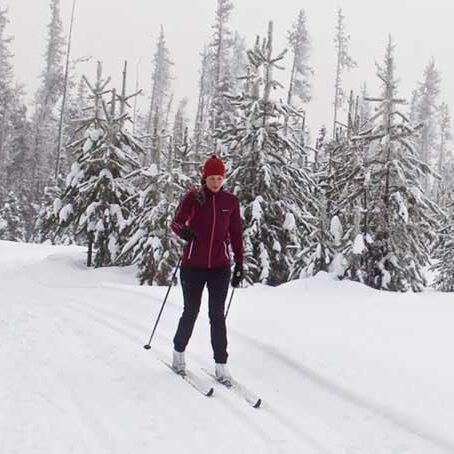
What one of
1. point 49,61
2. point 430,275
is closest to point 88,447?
point 430,275

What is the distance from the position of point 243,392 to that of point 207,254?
1.47 metres

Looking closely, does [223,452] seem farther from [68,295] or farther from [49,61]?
[49,61]

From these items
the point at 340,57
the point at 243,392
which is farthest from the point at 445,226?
the point at 340,57

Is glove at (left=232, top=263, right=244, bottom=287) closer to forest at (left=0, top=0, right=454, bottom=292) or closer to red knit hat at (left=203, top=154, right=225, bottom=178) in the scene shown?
red knit hat at (left=203, top=154, right=225, bottom=178)

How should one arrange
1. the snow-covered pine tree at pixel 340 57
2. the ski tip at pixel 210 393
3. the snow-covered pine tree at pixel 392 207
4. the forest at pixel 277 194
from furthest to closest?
the snow-covered pine tree at pixel 340 57 → the forest at pixel 277 194 → the snow-covered pine tree at pixel 392 207 → the ski tip at pixel 210 393

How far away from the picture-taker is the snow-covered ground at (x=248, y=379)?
4.32 meters

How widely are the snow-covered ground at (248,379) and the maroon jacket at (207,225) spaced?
1.31 meters

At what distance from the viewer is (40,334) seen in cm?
730

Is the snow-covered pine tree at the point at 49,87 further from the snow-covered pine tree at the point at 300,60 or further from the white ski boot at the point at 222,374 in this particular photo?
the white ski boot at the point at 222,374

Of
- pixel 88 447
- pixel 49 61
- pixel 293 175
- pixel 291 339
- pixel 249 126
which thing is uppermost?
pixel 49 61

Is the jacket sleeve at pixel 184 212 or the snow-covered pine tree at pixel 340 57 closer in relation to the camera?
the jacket sleeve at pixel 184 212

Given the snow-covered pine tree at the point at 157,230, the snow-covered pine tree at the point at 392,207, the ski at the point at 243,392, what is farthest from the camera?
the snow-covered pine tree at the point at 157,230

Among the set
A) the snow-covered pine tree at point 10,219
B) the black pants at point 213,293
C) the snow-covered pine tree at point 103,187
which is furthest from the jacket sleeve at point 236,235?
the snow-covered pine tree at point 10,219

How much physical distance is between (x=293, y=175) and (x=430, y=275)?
71.6 ft
